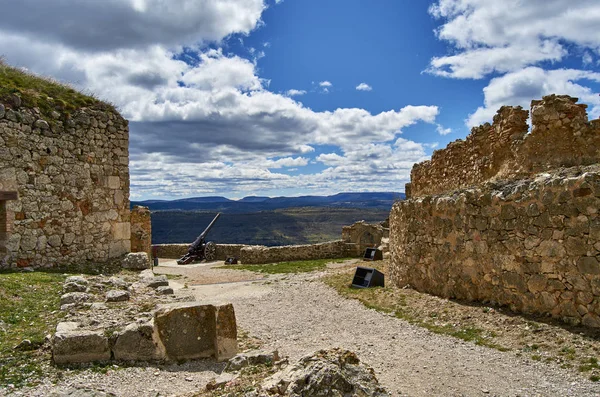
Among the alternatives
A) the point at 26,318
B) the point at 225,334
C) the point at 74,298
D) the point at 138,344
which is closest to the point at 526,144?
the point at 225,334

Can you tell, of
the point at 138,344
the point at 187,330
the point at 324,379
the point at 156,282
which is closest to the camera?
the point at 324,379

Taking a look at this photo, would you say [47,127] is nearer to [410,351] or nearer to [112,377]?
[112,377]

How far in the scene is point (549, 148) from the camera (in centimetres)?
1053

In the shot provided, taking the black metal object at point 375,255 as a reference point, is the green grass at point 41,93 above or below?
above

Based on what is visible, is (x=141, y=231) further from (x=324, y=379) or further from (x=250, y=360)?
(x=324, y=379)

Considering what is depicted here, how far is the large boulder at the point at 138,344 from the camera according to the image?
5.75 m

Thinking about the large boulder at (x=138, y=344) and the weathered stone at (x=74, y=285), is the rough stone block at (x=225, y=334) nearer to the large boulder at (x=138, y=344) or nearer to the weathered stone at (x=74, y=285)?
the large boulder at (x=138, y=344)

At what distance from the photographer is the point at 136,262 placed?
12148mm

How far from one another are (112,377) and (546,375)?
519 cm

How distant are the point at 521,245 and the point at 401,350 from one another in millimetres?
2913

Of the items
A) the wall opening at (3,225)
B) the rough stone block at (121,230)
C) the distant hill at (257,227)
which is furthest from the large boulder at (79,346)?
the distant hill at (257,227)

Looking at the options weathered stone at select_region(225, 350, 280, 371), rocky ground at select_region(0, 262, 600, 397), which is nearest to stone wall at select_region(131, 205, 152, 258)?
rocky ground at select_region(0, 262, 600, 397)

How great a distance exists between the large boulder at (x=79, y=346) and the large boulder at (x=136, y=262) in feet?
21.1

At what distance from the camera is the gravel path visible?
5.08m
